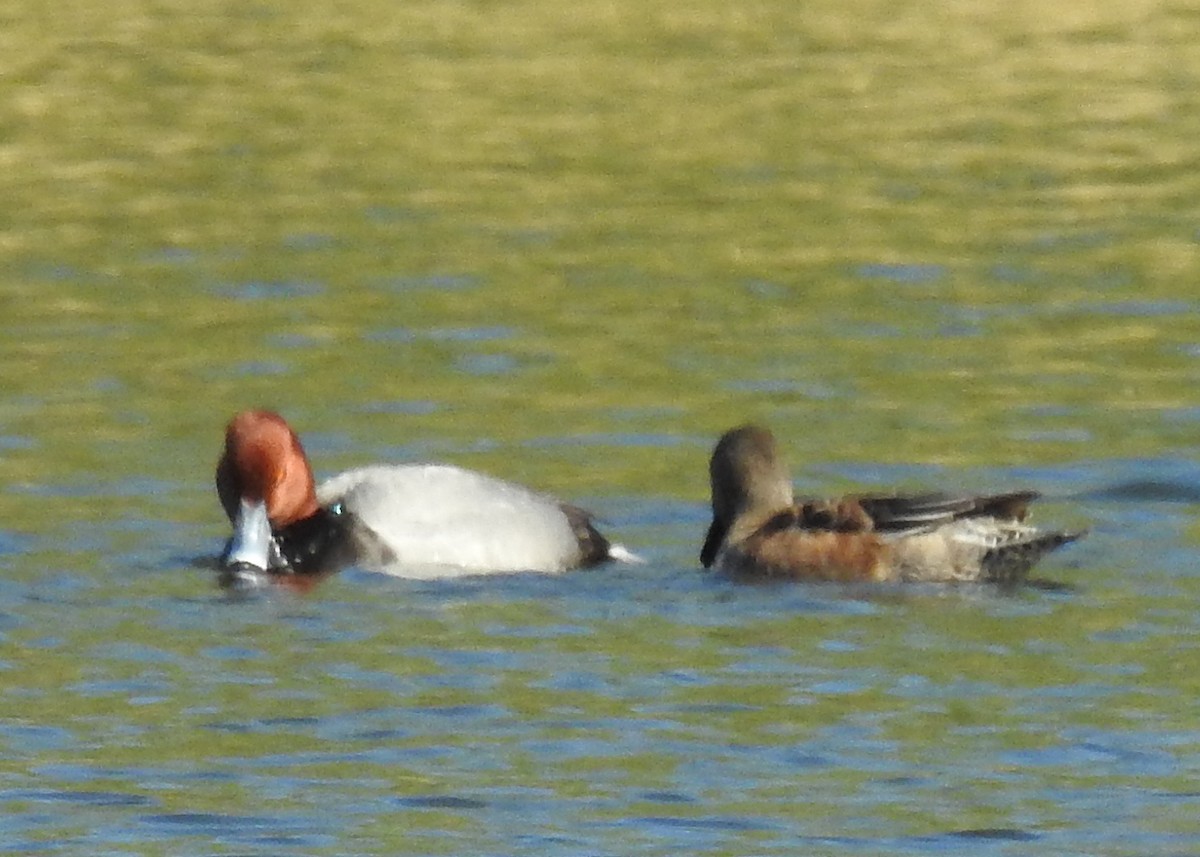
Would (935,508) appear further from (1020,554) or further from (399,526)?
(399,526)

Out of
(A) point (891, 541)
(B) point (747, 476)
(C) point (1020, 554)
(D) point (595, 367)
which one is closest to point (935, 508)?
(A) point (891, 541)

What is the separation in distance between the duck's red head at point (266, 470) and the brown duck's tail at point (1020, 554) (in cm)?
278

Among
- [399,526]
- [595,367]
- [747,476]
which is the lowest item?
[399,526]

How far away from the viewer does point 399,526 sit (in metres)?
12.2

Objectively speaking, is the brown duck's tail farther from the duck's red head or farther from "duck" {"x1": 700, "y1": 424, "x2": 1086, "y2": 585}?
the duck's red head

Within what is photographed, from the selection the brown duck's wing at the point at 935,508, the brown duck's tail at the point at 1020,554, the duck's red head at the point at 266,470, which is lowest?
the brown duck's tail at the point at 1020,554

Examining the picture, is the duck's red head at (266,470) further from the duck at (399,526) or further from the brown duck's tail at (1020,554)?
the brown duck's tail at (1020,554)

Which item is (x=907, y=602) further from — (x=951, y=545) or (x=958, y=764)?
(x=958, y=764)

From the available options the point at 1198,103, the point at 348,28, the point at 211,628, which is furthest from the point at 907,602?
the point at 348,28

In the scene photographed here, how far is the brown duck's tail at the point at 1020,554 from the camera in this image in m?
11.4

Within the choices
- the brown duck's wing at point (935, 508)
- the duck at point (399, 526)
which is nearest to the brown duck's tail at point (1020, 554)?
the brown duck's wing at point (935, 508)

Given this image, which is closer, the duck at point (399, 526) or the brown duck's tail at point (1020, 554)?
the brown duck's tail at point (1020, 554)

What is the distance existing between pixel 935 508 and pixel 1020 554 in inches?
14.7

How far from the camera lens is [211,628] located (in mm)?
11109
